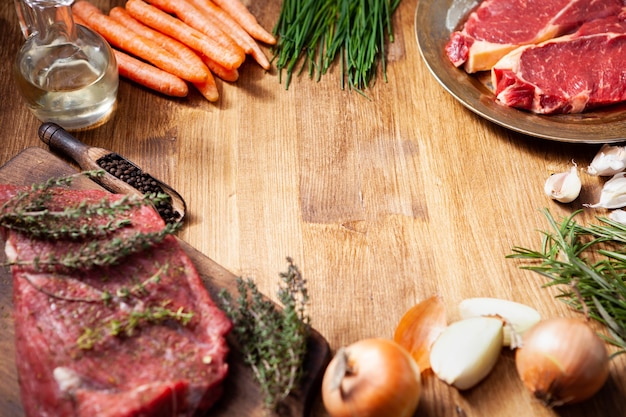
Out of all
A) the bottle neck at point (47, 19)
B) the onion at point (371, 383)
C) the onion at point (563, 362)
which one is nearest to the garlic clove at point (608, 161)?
the onion at point (563, 362)

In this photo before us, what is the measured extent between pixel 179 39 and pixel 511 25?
1.15 meters

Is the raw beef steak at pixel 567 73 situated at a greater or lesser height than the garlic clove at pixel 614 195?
greater

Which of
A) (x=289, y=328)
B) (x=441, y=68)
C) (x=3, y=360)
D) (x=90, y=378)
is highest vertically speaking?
(x=441, y=68)

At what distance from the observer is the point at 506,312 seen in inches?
70.0

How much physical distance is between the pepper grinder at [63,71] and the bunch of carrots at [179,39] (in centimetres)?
18

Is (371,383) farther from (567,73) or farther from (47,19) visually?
(47,19)

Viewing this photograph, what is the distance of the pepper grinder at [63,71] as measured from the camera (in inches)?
85.2

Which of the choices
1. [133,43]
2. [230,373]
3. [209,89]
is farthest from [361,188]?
[133,43]

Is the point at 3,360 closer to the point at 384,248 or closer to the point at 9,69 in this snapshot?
the point at 384,248

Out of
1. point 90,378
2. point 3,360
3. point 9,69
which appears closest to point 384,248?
point 90,378

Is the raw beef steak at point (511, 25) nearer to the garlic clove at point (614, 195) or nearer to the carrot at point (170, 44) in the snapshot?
the garlic clove at point (614, 195)

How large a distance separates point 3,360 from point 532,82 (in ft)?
5.57

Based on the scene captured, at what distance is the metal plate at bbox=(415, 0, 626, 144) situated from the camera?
216 cm

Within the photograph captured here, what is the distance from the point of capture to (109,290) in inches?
65.3
